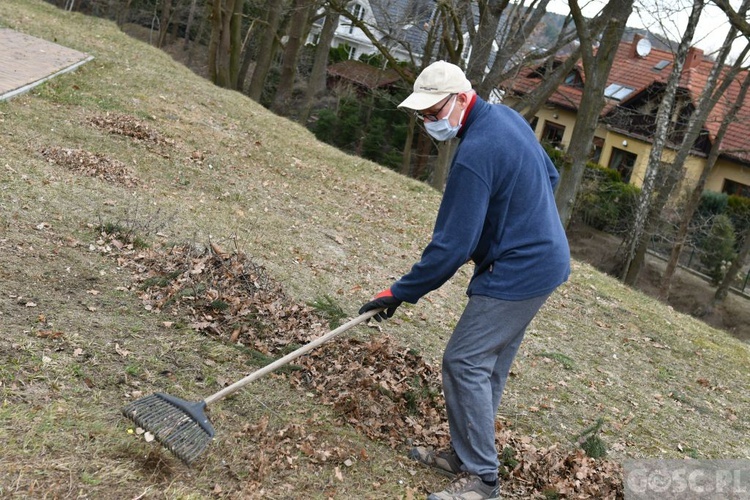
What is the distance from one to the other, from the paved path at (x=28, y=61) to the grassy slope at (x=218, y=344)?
0.93ft

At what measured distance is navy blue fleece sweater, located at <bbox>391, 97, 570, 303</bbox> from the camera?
3.64 m

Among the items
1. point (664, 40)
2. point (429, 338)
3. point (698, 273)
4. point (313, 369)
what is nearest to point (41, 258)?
point (313, 369)

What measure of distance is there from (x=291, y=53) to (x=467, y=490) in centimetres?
1935

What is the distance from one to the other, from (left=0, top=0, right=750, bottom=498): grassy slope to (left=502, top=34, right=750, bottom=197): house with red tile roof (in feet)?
68.1

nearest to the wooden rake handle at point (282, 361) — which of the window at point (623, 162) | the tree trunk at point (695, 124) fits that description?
the tree trunk at point (695, 124)

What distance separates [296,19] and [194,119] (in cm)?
1001

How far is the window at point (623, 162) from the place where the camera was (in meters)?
34.8

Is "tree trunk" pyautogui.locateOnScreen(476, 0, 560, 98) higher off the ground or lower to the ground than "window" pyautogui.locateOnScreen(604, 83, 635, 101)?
lower

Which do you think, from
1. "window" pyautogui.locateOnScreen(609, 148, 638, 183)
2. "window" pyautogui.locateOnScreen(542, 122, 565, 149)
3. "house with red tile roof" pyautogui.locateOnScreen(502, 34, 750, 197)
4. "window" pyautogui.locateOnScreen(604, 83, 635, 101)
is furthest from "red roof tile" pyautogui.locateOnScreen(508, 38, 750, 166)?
"window" pyautogui.locateOnScreen(609, 148, 638, 183)

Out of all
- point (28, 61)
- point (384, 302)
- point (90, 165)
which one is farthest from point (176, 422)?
point (28, 61)

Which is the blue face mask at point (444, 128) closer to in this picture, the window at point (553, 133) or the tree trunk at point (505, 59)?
the tree trunk at point (505, 59)

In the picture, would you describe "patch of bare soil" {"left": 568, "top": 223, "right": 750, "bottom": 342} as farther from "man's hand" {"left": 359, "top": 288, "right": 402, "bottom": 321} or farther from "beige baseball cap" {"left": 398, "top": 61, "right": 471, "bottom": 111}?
"beige baseball cap" {"left": 398, "top": 61, "right": 471, "bottom": 111}

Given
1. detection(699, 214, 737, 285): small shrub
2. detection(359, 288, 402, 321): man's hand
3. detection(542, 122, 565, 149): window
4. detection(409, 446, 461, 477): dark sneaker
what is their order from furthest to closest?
detection(542, 122, 565, 149): window → detection(699, 214, 737, 285): small shrub → detection(409, 446, 461, 477): dark sneaker → detection(359, 288, 402, 321): man's hand

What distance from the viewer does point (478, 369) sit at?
3.87 meters
